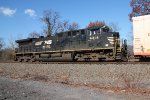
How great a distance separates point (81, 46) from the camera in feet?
79.3

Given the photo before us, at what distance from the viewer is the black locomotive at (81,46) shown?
21578mm

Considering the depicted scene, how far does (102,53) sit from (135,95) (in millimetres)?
14226

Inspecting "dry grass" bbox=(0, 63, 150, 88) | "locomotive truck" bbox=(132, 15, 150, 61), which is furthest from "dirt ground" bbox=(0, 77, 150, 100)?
A: "locomotive truck" bbox=(132, 15, 150, 61)

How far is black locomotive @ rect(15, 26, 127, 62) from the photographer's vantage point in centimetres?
2158

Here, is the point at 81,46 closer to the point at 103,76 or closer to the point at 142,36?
the point at 142,36

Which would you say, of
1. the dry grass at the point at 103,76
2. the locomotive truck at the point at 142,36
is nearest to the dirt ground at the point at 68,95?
the dry grass at the point at 103,76

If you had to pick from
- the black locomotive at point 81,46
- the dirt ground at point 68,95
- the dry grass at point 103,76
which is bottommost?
the dirt ground at point 68,95

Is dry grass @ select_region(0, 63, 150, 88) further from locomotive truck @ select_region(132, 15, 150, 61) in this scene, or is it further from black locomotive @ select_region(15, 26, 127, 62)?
black locomotive @ select_region(15, 26, 127, 62)

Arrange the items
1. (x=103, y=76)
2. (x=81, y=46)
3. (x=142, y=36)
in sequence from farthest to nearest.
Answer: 1. (x=81, y=46)
2. (x=142, y=36)
3. (x=103, y=76)

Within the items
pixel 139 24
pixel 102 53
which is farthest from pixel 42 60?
pixel 139 24

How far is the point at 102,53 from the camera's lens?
72.0 ft

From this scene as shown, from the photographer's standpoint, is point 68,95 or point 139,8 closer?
point 68,95

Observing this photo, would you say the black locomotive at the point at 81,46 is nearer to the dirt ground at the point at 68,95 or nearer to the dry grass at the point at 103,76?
the dry grass at the point at 103,76

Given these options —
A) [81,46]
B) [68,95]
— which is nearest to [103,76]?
[68,95]
